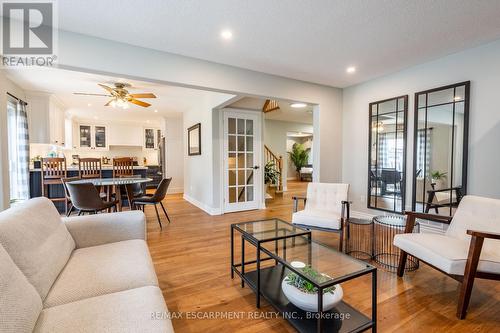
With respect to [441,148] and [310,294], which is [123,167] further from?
[441,148]

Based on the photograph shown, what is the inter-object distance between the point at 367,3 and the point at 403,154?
236 centimetres

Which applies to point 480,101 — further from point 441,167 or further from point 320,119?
point 320,119

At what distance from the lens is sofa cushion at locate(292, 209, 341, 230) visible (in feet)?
8.64

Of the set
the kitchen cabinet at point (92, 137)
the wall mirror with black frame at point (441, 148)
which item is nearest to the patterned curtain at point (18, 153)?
the kitchen cabinet at point (92, 137)

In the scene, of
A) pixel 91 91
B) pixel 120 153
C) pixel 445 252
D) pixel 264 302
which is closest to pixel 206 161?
pixel 91 91

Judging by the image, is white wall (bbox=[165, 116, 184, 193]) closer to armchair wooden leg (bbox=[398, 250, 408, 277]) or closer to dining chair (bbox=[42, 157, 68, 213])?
dining chair (bbox=[42, 157, 68, 213])

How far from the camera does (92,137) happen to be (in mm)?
7664

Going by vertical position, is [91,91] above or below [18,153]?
above

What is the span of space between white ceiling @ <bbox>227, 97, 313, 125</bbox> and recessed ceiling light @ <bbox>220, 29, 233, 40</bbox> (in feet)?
5.56

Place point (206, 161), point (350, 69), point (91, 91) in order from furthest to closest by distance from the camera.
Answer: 1. point (206, 161)
2. point (91, 91)
3. point (350, 69)

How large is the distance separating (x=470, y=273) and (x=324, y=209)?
1634 millimetres

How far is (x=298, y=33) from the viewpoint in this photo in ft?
8.05

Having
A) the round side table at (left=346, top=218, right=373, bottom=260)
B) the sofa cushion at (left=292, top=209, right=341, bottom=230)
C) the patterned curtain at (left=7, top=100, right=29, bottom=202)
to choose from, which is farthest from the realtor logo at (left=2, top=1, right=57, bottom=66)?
the round side table at (left=346, top=218, right=373, bottom=260)

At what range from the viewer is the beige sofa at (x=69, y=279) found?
95 centimetres
